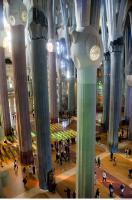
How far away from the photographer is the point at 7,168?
15.3 metres

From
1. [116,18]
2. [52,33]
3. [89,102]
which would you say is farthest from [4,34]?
[89,102]

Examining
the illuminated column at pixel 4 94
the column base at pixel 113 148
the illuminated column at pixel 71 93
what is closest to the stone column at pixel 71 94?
the illuminated column at pixel 71 93

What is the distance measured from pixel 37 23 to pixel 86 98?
18.1 feet

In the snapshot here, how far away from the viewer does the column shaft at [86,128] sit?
7668mm

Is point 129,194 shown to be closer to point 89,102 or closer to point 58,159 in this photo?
point 58,159

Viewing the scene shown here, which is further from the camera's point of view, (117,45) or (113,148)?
(113,148)

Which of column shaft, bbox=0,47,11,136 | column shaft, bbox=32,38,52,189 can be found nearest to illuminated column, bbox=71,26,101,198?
column shaft, bbox=32,38,52,189

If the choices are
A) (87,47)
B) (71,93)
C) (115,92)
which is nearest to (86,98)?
(87,47)

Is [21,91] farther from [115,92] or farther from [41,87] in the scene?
[115,92]

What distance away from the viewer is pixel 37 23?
10570 mm

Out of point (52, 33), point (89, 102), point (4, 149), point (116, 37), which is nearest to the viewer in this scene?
point (89, 102)

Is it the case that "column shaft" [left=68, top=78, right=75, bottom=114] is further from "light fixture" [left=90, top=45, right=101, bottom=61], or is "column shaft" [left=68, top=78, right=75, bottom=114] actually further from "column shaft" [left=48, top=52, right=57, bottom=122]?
"light fixture" [left=90, top=45, right=101, bottom=61]

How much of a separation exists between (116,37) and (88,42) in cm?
1014

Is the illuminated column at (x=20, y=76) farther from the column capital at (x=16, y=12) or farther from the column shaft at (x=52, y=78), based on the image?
the column shaft at (x=52, y=78)
